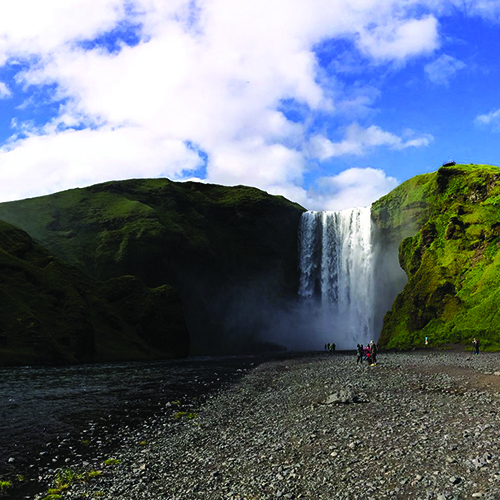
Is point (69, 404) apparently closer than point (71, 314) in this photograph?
Yes

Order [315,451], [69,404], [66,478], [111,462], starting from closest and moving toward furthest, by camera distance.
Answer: [66,478] → [315,451] → [111,462] → [69,404]

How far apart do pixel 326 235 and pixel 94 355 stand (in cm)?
7360

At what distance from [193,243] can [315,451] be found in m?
114

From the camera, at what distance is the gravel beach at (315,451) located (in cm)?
1183

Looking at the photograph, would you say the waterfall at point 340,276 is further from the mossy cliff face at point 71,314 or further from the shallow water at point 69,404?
the shallow water at point 69,404

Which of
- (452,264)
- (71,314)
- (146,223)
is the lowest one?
(71,314)

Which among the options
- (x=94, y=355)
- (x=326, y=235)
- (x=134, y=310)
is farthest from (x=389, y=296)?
(x=94, y=355)

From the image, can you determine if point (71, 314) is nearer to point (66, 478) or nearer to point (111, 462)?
point (111, 462)

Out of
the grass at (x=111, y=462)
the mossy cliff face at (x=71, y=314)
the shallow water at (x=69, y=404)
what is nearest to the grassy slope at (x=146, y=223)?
the mossy cliff face at (x=71, y=314)

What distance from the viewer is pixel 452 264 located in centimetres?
7869

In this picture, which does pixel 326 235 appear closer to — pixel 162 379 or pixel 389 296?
pixel 389 296

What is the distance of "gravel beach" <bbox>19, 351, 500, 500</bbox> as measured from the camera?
1183 cm

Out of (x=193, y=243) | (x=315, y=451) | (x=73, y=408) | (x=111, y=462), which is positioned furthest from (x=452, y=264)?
(x=111, y=462)

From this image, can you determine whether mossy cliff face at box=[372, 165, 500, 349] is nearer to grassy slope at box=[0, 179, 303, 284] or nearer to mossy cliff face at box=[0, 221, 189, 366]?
mossy cliff face at box=[0, 221, 189, 366]
